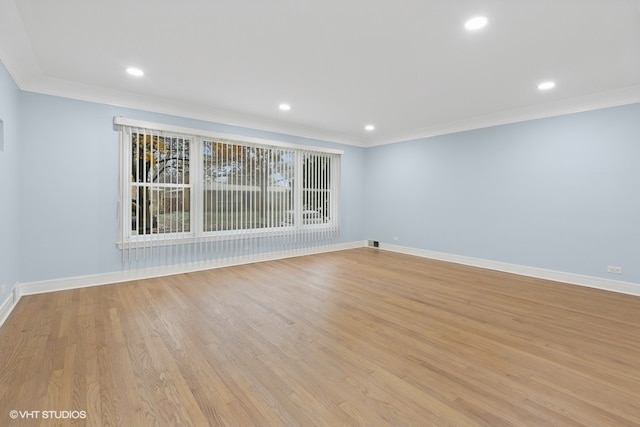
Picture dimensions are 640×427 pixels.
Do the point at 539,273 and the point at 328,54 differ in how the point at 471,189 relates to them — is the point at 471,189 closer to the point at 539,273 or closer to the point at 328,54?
the point at 539,273

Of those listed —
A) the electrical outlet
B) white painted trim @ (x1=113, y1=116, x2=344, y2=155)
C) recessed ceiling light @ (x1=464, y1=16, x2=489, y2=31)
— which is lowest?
the electrical outlet

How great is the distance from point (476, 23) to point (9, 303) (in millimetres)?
5263

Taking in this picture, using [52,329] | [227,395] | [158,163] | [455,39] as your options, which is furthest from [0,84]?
[455,39]

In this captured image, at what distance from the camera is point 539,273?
4.69 meters

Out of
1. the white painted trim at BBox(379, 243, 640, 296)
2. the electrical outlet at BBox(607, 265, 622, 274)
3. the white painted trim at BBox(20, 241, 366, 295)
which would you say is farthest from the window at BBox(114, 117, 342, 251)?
the electrical outlet at BBox(607, 265, 622, 274)

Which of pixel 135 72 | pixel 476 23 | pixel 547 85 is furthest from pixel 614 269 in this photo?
pixel 135 72

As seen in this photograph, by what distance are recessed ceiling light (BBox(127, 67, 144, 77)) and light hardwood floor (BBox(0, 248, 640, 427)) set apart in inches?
107

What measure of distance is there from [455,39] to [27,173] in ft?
16.6

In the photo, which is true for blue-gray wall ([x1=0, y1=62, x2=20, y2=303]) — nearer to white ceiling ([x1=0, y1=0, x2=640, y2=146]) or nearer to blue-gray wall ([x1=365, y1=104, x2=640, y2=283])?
white ceiling ([x1=0, y1=0, x2=640, y2=146])

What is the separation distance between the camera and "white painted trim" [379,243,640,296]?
3.98 metres

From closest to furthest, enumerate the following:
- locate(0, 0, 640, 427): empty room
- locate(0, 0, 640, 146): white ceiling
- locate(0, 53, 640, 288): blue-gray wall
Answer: locate(0, 0, 640, 427): empty room < locate(0, 0, 640, 146): white ceiling < locate(0, 53, 640, 288): blue-gray wall

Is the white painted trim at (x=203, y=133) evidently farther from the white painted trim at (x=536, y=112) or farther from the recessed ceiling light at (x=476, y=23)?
the recessed ceiling light at (x=476, y=23)

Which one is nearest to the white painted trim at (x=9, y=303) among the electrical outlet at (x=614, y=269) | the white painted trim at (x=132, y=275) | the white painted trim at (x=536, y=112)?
the white painted trim at (x=132, y=275)

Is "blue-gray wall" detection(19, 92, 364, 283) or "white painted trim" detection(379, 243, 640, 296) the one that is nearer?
"blue-gray wall" detection(19, 92, 364, 283)
